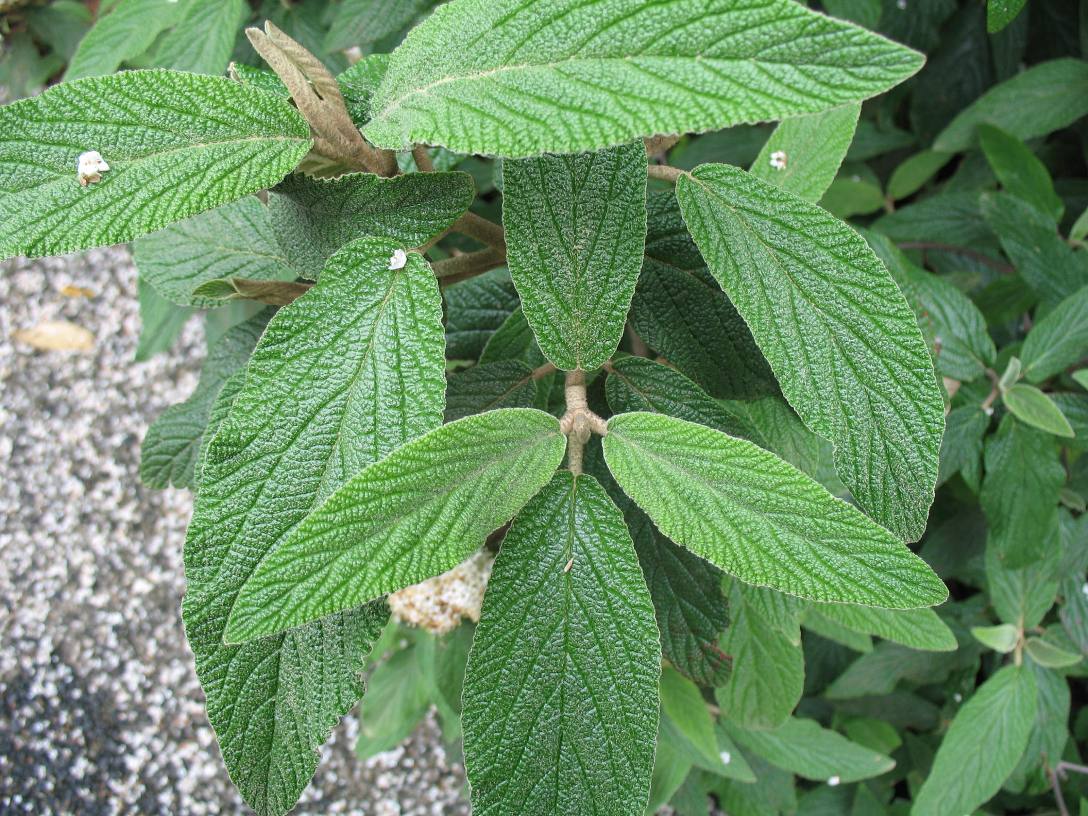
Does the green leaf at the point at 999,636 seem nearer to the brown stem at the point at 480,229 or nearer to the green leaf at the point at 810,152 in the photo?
the green leaf at the point at 810,152

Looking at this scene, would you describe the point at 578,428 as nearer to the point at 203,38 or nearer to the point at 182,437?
the point at 182,437

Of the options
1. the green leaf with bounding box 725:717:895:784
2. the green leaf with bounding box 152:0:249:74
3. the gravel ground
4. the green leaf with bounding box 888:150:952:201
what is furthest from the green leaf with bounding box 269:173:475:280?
the gravel ground

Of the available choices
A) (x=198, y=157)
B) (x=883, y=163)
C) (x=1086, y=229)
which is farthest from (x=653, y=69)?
(x=883, y=163)

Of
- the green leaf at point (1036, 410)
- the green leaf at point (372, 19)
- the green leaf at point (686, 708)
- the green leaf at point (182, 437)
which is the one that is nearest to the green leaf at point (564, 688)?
the green leaf at point (182, 437)

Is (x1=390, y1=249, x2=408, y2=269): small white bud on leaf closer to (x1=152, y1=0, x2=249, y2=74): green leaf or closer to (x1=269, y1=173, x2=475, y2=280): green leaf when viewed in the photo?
(x1=269, y1=173, x2=475, y2=280): green leaf

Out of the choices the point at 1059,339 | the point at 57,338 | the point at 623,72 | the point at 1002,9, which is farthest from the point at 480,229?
the point at 57,338
